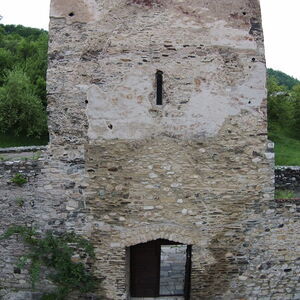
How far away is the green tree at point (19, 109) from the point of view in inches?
747

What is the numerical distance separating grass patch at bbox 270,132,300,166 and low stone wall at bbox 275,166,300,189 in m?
7.68

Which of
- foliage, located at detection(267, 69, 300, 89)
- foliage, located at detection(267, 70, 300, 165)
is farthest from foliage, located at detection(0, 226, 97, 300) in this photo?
foliage, located at detection(267, 69, 300, 89)

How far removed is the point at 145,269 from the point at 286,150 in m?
15.1

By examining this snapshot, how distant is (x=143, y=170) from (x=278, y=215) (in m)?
2.57

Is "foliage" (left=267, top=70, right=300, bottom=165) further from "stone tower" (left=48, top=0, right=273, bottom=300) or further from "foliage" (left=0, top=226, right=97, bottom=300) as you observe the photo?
"foliage" (left=0, top=226, right=97, bottom=300)

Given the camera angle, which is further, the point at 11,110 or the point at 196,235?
the point at 11,110

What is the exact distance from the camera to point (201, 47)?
6.61 metres

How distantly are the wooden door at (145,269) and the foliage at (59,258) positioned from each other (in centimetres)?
99

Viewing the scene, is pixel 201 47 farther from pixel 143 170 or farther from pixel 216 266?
pixel 216 266

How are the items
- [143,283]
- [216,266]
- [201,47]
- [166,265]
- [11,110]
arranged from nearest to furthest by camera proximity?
[201,47] → [216,266] → [143,283] → [166,265] → [11,110]

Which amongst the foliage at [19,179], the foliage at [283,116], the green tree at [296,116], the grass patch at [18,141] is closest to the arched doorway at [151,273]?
the foliage at [19,179]

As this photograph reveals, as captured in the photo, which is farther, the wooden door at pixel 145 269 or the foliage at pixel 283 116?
the foliage at pixel 283 116

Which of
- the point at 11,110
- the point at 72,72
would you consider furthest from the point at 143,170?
the point at 11,110

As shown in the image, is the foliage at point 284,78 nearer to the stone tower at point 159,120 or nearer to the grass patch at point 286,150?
the grass patch at point 286,150
